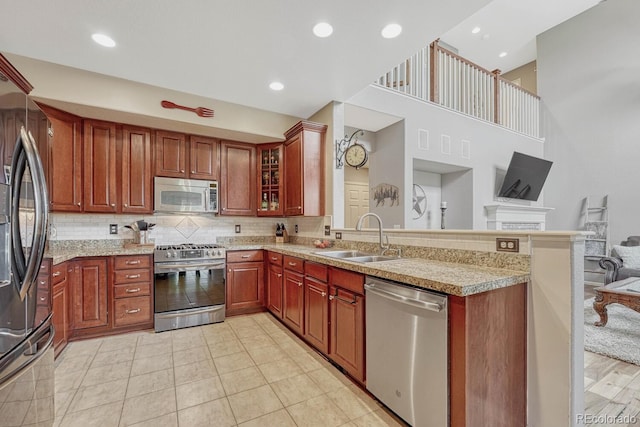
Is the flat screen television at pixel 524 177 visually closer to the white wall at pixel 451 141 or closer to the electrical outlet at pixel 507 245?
the white wall at pixel 451 141

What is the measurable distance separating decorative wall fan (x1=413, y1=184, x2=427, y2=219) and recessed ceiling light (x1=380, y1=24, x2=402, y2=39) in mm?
3397

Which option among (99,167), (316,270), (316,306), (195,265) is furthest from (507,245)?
(99,167)

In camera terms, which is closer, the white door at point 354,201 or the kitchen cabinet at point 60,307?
the kitchen cabinet at point 60,307

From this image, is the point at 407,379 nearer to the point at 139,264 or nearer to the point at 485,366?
the point at 485,366

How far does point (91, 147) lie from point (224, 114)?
1516 mm

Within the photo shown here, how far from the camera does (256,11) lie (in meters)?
1.99

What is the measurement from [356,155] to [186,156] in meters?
2.23

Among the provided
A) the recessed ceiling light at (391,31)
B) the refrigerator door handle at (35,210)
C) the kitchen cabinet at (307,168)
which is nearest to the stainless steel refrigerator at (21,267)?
the refrigerator door handle at (35,210)

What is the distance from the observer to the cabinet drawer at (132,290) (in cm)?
293

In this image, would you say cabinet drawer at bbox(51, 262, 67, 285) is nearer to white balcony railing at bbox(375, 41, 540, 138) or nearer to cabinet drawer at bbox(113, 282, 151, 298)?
cabinet drawer at bbox(113, 282, 151, 298)

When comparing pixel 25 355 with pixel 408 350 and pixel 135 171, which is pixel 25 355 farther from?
pixel 135 171

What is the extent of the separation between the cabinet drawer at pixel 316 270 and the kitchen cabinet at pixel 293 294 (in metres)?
0.12

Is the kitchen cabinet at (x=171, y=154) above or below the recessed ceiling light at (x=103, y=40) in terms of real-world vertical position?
below

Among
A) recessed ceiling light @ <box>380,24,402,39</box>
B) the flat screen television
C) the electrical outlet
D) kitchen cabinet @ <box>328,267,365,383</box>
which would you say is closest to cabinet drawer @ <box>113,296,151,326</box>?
kitchen cabinet @ <box>328,267,365,383</box>
